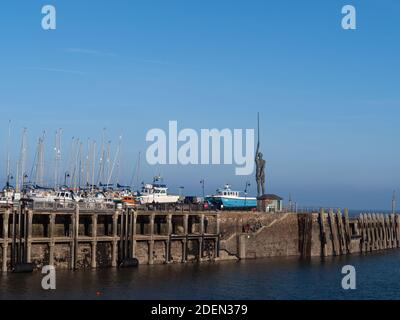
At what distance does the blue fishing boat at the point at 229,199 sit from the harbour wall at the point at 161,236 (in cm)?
1578

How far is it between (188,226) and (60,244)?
16.7 meters

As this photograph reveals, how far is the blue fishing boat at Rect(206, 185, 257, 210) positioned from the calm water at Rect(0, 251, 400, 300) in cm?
2514

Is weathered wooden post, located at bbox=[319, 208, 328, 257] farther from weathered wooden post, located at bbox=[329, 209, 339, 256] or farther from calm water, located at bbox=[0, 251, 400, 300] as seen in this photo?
calm water, located at bbox=[0, 251, 400, 300]

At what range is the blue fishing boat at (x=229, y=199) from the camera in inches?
3815

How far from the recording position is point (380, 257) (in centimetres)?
8550

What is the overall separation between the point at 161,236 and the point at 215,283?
42.9ft

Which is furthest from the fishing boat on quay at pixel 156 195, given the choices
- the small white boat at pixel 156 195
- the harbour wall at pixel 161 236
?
the harbour wall at pixel 161 236

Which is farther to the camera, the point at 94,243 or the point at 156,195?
the point at 156,195

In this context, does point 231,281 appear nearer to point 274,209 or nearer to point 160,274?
point 160,274

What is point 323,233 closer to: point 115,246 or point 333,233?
point 333,233

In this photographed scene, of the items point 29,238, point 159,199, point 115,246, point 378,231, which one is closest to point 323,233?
point 378,231

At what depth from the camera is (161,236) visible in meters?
67.9

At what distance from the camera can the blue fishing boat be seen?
96906 mm

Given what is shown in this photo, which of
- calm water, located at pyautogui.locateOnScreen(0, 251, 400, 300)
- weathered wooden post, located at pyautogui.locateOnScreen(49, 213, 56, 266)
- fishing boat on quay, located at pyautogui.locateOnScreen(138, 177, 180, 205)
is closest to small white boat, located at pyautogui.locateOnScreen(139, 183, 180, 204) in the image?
fishing boat on quay, located at pyautogui.locateOnScreen(138, 177, 180, 205)
